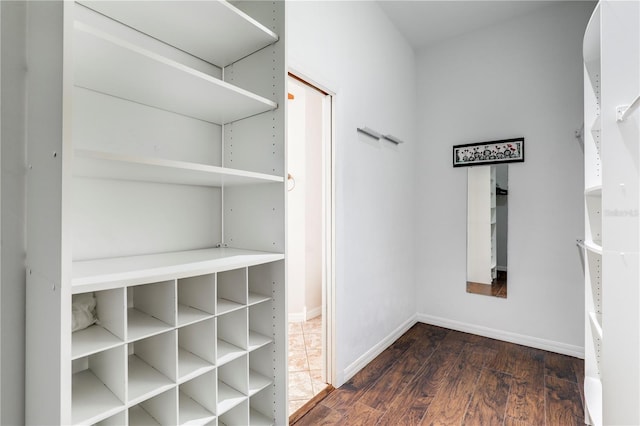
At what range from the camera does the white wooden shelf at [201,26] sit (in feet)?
3.38

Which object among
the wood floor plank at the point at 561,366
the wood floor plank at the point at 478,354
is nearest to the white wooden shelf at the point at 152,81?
the wood floor plank at the point at 478,354

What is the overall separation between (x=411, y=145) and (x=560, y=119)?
123 centimetres

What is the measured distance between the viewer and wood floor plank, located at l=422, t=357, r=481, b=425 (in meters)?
1.80

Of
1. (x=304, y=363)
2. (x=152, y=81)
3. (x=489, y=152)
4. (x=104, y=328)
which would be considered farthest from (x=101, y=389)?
(x=489, y=152)

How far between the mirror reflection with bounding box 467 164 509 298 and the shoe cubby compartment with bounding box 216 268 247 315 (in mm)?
2569

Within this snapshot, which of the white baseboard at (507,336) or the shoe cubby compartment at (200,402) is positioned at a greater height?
the shoe cubby compartment at (200,402)

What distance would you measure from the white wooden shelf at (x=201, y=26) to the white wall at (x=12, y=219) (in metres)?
0.24

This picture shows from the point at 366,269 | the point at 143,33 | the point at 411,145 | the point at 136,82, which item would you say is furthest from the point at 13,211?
the point at 411,145

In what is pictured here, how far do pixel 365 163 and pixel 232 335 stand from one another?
1.65 metres

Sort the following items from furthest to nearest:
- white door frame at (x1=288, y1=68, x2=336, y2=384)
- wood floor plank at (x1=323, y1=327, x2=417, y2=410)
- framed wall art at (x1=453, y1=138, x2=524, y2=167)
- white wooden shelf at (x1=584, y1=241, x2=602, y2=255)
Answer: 1. framed wall art at (x1=453, y1=138, x2=524, y2=167)
2. white door frame at (x1=288, y1=68, x2=336, y2=384)
3. wood floor plank at (x1=323, y1=327, x2=417, y2=410)
4. white wooden shelf at (x1=584, y1=241, x2=602, y2=255)

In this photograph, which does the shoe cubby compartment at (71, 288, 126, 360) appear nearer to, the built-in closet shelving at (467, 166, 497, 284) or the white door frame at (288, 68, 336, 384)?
the white door frame at (288, 68, 336, 384)

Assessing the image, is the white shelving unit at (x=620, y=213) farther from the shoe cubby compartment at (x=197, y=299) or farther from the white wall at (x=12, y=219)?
the white wall at (x=12, y=219)

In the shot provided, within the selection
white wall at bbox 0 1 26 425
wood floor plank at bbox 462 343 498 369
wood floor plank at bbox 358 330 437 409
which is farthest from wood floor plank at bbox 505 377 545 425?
white wall at bbox 0 1 26 425

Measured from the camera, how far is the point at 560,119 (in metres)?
2.68
